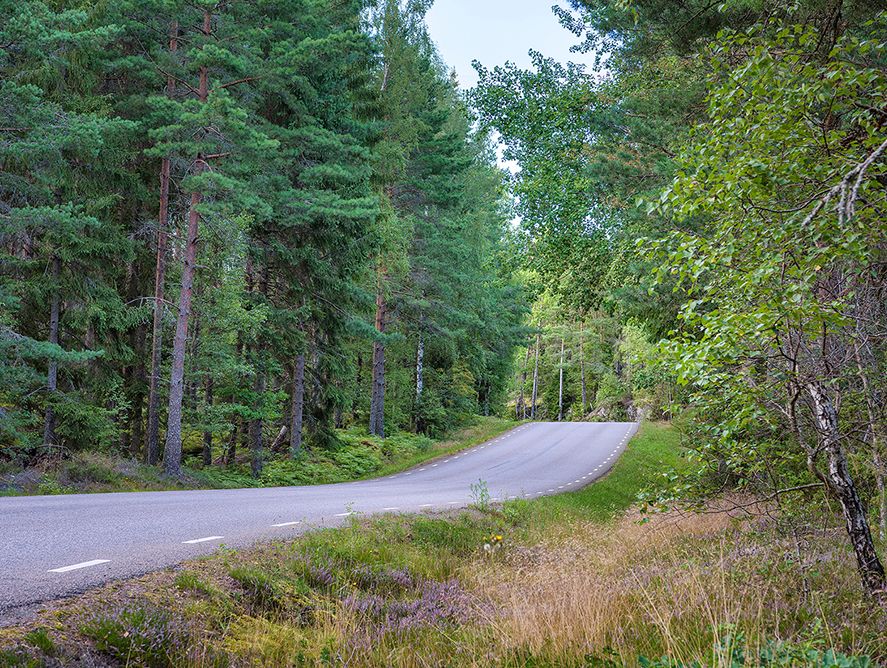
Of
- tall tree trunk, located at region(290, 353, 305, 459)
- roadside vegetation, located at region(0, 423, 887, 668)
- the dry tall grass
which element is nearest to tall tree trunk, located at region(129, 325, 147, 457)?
tall tree trunk, located at region(290, 353, 305, 459)

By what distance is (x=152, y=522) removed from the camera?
7.76 m

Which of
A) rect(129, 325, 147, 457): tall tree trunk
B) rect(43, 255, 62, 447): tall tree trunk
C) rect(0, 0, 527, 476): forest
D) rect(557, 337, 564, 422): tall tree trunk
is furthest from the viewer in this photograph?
rect(557, 337, 564, 422): tall tree trunk

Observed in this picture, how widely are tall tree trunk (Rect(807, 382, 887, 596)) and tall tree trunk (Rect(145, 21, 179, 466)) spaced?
1464 centimetres

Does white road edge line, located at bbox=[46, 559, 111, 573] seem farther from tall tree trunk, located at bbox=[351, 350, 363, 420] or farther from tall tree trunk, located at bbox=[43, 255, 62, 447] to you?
tall tree trunk, located at bbox=[351, 350, 363, 420]

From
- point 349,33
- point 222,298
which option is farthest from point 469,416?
point 349,33

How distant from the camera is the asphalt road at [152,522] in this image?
5141 millimetres

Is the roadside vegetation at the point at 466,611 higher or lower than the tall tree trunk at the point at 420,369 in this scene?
lower

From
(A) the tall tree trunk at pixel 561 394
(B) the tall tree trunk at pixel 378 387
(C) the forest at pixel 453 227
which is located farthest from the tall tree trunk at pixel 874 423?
(A) the tall tree trunk at pixel 561 394

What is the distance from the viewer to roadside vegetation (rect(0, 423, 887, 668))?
4039mm

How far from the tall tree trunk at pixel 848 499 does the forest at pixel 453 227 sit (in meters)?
0.03

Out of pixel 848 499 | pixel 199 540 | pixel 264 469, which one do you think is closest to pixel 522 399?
pixel 264 469

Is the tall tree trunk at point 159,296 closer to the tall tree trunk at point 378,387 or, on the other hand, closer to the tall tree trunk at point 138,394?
the tall tree trunk at point 138,394

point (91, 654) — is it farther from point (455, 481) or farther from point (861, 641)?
point (455, 481)

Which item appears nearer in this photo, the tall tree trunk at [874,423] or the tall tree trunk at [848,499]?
the tall tree trunk at [848,499]
